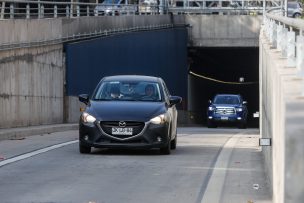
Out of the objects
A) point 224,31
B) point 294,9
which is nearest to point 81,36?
point 224,31

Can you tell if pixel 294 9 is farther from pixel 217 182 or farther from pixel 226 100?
pixel 217 182

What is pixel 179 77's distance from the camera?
50.4 meters

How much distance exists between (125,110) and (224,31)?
36.4m

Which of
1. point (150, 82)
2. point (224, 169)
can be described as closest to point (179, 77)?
point (150, 82)

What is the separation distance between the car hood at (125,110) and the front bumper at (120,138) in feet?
0.63

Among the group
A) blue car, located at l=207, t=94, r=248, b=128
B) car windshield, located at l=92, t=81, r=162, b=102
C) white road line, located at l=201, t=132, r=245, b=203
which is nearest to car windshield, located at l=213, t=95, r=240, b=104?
blue car, located at l=207, t=94, r=248, b=128

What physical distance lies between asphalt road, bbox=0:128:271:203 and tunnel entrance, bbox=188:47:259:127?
3598 centimetres

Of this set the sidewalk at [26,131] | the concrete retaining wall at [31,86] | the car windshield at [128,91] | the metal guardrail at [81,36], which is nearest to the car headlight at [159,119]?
the car windshield at [128,91]

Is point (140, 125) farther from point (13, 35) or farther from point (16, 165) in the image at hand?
point (13, 35)

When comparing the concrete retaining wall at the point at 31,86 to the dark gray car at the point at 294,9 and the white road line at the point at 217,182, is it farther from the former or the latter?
the dark gray car at the point at 294,9

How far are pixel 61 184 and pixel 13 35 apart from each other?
14.6 meters

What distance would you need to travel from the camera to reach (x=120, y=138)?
17203 millimetres

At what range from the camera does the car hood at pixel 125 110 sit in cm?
1719

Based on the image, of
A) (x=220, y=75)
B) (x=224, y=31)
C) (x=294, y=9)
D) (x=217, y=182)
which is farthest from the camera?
(x=220, y=75)
